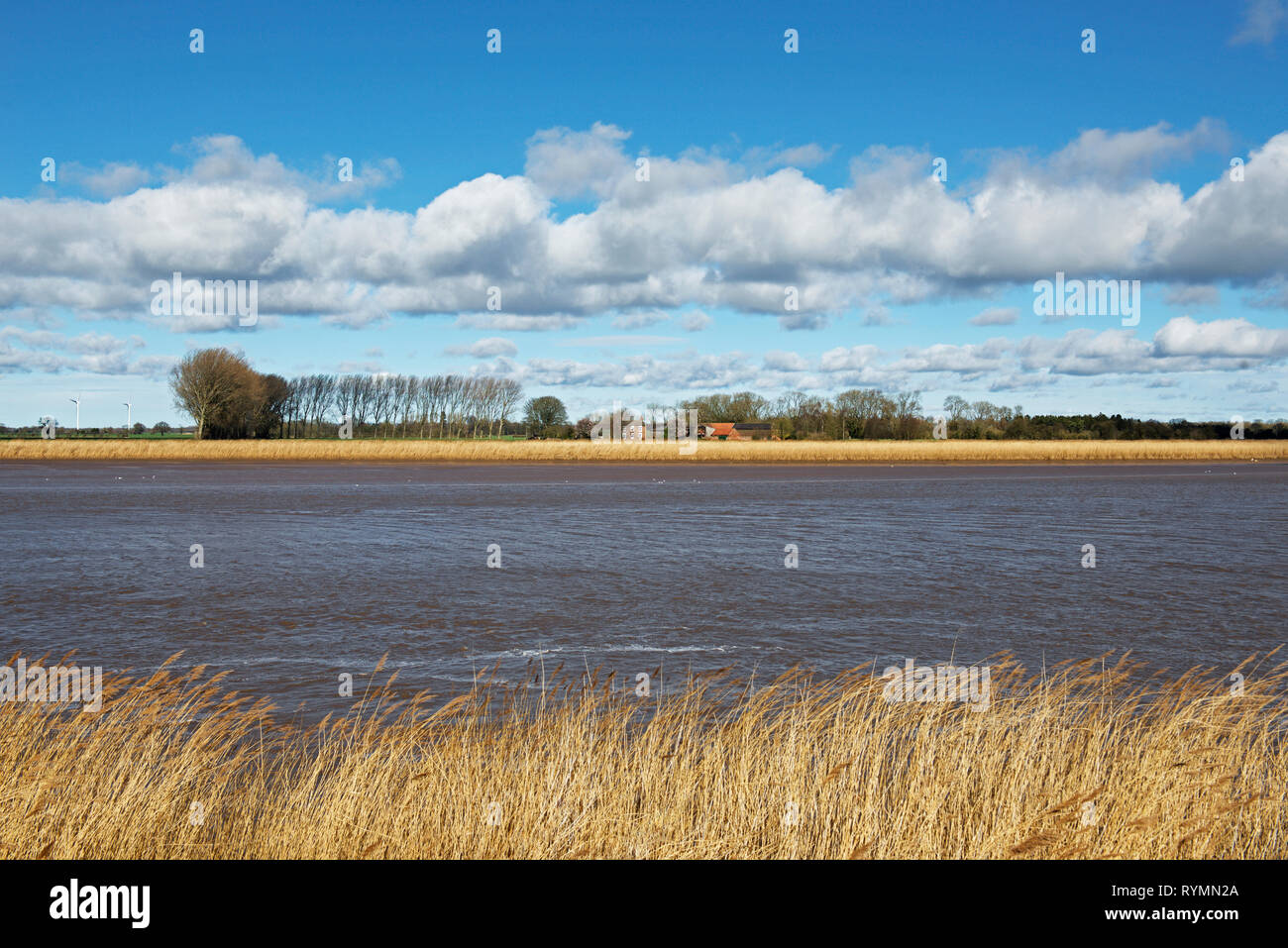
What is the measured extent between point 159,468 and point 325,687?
63767 mm

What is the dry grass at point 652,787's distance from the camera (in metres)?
6.52

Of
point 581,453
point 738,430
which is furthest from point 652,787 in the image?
point 738,430

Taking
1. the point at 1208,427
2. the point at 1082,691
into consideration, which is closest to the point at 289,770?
the point at 1082,691

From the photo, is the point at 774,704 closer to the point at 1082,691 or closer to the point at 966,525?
the point at 1082,691

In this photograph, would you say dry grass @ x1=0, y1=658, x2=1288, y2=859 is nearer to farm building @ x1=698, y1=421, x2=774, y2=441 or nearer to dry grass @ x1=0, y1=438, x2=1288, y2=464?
dry grass @ x1=0, y1=438, x2=1288, y2=464

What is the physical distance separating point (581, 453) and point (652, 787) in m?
73.6

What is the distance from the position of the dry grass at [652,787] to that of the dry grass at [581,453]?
230 feet

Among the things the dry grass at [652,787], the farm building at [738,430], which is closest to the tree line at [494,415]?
the farm building at [738,430]

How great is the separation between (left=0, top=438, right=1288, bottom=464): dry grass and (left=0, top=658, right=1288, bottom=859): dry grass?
7002 centimetres

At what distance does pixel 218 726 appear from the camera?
9227 mm

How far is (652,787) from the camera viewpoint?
291 inches

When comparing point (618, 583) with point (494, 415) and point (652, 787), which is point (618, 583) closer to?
point (652, 787)

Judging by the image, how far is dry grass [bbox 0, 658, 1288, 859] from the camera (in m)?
6.52

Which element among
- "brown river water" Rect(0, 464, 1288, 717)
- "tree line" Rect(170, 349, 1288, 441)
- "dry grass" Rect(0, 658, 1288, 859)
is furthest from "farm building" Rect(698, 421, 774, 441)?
"dry grass" Rect(0, 658, 1288, 859)
